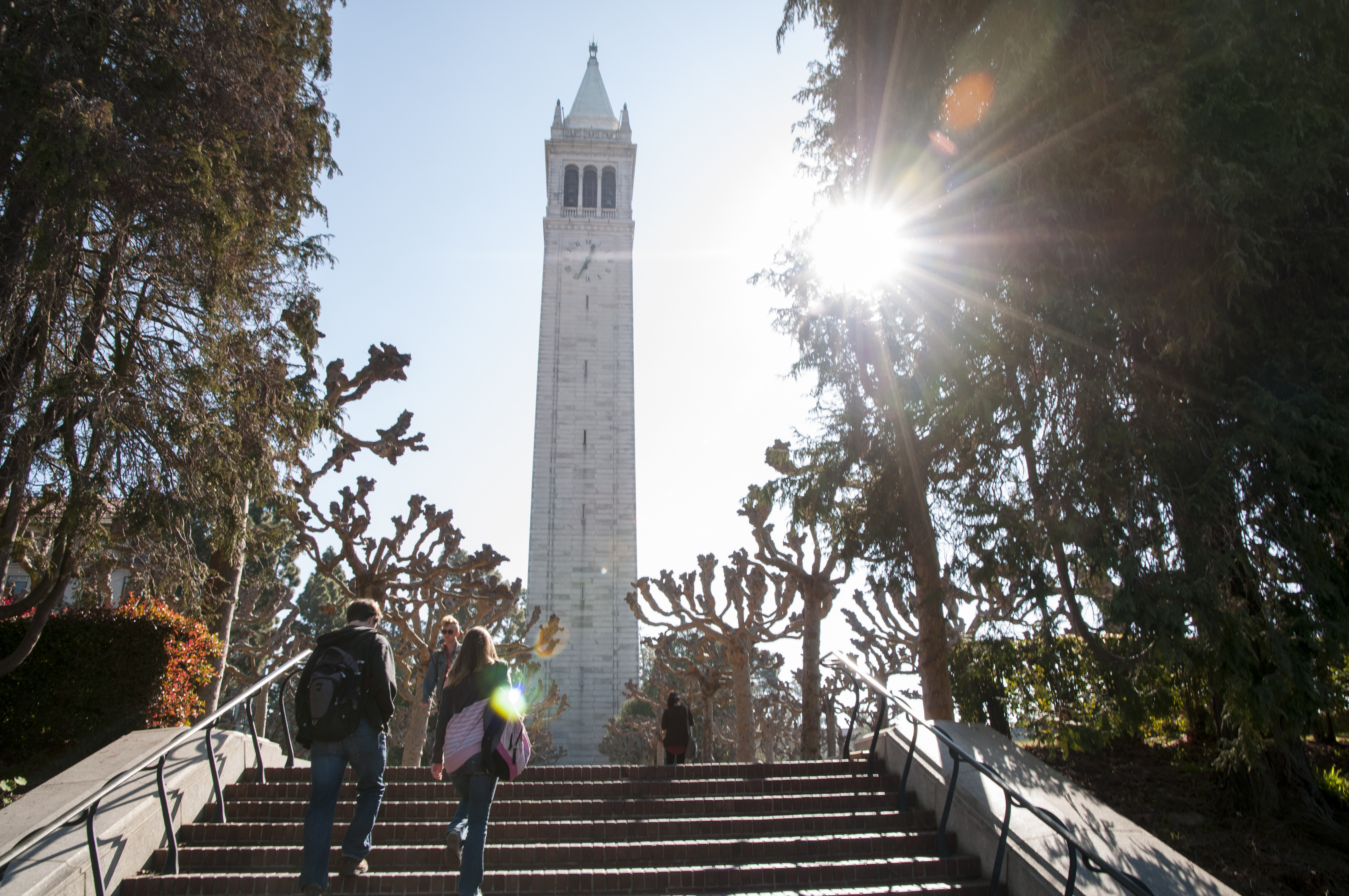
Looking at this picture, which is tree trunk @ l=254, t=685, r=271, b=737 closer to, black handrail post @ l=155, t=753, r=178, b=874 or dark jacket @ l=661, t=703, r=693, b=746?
dark jacket @ l=661, t=703, r=693, b=746

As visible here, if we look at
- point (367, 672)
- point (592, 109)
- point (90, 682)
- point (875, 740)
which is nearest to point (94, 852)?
point (367, 672)

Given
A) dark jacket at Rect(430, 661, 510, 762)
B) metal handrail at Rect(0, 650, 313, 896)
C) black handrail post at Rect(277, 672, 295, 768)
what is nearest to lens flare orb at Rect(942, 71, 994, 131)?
dark jacket at Rect(430, 661, 510, 762)

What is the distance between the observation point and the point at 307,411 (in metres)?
8.61

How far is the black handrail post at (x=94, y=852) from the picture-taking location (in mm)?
4172

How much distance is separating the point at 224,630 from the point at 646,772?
4832 mm

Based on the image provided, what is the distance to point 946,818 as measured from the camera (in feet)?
17.6

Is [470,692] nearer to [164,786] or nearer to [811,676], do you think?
[164,786]

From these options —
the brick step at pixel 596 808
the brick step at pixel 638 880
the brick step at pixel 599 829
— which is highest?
the brick step at pixel 596 808

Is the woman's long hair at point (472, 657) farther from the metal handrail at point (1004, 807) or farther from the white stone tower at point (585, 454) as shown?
the white stone tower at point (585, 454)

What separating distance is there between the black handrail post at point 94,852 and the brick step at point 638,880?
536 millimetres

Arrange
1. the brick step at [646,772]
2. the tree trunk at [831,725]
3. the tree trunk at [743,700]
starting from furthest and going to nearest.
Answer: the tree trunk at [831,725] < the tree trunk at [743,700] < the brick step at [646,772]

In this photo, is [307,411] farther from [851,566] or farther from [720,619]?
[720,619]

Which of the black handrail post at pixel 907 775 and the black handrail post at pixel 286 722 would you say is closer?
the black handrail post at pixel 907 775

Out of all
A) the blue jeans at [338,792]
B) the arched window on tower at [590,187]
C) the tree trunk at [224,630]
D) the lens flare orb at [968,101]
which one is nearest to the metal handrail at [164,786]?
the blue jeans at [338,792]
